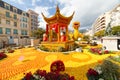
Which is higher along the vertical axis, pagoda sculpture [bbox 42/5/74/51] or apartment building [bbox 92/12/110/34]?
apartment building [bbox 92/12/110/34]

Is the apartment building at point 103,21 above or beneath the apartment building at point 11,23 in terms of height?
above

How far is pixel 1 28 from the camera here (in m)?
32.3

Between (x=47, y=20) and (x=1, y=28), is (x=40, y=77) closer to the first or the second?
(x=47, y=20)

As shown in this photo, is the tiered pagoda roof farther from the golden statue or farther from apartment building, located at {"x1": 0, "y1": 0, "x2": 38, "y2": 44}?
apartment building, located at {"x1": 0, "y1": 0, "x2": 38, "y2": 44}

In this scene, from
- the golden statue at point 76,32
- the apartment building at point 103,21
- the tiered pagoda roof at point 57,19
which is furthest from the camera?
the apartment building at point 103,21

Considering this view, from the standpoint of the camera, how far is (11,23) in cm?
3697

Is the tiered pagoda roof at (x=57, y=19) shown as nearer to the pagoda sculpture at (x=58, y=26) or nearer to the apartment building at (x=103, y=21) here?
the pagoda sculpture at (x=58, y=26)

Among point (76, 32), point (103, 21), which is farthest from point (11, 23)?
point (103, 21)

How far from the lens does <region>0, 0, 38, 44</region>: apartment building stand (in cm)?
3284

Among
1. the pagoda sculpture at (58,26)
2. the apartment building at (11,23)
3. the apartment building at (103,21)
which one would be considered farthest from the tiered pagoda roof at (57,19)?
the apartment building at (103,21)

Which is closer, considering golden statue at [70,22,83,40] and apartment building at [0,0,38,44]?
apartment building at [0,0,38,44]

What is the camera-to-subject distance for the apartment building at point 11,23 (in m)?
32.8

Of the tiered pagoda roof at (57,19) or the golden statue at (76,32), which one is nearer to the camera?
the tiered pagoda roof at (57,19)

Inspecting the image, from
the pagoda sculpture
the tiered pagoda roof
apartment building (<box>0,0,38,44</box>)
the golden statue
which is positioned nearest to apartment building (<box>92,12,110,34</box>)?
the golden statue
